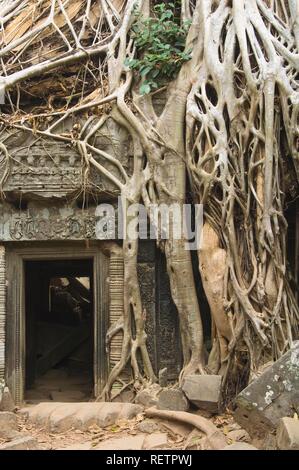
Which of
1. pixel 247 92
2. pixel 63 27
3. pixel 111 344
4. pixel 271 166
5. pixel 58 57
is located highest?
pixel 63 27

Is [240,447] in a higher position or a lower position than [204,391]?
lower

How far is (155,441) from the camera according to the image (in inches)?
174

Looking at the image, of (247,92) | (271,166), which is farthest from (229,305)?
(247,92)

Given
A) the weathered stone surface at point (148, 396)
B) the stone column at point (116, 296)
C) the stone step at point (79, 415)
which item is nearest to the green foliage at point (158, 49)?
the stone column at point (116, 296)

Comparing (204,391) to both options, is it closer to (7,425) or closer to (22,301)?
(7,425)

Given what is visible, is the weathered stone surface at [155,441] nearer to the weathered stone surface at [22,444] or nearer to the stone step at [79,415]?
the stone step at [79,415]

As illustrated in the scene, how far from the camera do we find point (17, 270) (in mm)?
5988

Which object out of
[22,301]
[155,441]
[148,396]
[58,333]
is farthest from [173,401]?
[58,333]

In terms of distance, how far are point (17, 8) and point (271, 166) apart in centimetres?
323

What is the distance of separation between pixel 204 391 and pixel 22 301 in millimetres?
2048

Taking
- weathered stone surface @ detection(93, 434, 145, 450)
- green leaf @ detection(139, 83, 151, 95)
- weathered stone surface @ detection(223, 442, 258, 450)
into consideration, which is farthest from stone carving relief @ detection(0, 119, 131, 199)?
weathered stone surface @ detection(223, 442, 258, 450)

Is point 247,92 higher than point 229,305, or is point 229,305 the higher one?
point 247,92

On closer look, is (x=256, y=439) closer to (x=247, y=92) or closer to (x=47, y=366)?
(x=247, y=92)

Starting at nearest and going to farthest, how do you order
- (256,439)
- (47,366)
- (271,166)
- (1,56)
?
(256,439) < (271,166) < (1,56) < (47,366)
